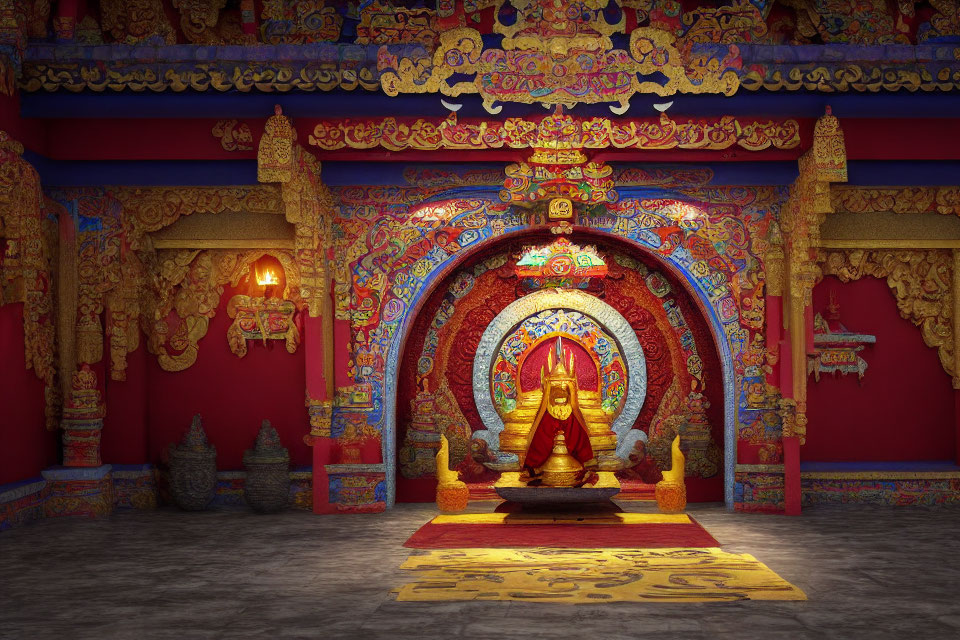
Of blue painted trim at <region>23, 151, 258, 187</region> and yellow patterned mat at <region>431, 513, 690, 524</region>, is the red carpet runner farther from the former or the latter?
blue painted trim at <region>23, 151, 258, 187</region>

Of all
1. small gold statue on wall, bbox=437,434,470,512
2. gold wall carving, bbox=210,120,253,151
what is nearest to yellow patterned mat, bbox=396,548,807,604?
small gold statue on wall, bbox=437,434,470,512

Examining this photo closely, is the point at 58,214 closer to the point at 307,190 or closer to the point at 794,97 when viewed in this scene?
the point at 307,190

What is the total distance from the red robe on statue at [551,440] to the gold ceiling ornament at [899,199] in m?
3.22

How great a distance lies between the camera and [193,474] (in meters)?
9.86

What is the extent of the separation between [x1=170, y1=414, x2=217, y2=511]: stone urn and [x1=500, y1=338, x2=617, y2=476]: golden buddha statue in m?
2.78

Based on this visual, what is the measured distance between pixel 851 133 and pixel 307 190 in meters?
4.76

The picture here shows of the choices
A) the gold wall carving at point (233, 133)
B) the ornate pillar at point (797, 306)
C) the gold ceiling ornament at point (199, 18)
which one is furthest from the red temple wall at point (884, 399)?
the gold ceiling ornament at point (199, 18)

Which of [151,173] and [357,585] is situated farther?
[151,173]

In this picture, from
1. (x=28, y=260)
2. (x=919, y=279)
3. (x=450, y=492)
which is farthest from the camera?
(x=919, y=279)

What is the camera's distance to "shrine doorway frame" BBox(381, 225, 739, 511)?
10.0 meters

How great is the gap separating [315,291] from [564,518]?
3.01m

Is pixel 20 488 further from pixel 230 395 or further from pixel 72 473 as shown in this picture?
pixel 230 395

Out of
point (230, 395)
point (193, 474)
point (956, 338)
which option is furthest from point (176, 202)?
point (956, 338)

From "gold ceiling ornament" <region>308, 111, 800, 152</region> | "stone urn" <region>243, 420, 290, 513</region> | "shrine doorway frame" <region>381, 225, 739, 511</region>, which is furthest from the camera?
"shrine doorway frame" <region>381, 225, 739, 511</region>
